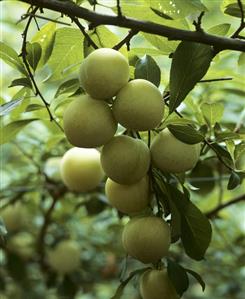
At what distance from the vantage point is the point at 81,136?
68 centimetres

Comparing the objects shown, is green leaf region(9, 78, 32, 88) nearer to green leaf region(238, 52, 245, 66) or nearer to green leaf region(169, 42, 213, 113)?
green leaf region(169, 42, 213, 113)

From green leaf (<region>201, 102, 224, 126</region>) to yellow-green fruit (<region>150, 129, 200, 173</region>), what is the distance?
0.55 ft

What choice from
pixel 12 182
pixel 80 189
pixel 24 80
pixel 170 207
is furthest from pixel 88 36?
pixel 12 182

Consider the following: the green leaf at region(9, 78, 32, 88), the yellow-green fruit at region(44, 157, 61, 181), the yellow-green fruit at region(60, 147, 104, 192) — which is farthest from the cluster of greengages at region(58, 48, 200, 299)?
the yellow-green fruit at region(44, 157, 61, 181)

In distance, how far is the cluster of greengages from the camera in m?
0.67

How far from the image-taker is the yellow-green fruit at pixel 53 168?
142 cm

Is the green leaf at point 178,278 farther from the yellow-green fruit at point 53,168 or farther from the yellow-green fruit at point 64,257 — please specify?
the yellow-green fruit at point 64,257

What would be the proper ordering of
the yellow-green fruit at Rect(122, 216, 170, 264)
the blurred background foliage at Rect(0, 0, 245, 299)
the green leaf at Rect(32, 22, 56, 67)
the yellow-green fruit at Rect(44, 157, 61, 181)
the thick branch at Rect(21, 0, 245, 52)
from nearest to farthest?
the thick branch at Rect(21, 0, 245, 52), the yellow-green fruit at Rect(122, 216, 170, 264), the green leaf at Rect(32, 22, 56, 67), the blurred background foliage at Rect(0, 0, 245, 299), the yellow-green fruit at Rect(44, 157, 61, 181)

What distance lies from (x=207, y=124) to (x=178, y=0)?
0.30 meters

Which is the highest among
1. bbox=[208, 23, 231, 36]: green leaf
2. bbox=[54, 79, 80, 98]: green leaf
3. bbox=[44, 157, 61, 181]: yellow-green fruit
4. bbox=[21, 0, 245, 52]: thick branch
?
bbox=[21, 0, 245, 52]: thick branch

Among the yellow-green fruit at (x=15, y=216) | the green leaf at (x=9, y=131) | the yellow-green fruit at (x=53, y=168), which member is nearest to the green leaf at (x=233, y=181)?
the green leaf at (x=9, y=131)

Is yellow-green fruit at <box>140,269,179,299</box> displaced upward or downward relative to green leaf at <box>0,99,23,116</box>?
downward

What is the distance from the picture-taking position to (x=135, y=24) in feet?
2.13

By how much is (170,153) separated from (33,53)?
258 millimetres
